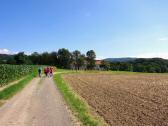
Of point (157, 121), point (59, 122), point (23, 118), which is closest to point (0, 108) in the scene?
point (23, 118)

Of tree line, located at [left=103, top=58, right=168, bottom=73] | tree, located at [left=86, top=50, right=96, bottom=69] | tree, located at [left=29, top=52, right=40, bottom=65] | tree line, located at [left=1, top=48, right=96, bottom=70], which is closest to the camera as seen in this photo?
tree line, located at [left=103, top=58, right=168, bottom=73]

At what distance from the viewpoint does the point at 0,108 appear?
15922mm

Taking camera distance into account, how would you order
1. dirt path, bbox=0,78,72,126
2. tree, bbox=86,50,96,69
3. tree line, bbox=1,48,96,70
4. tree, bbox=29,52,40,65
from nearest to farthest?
1. dirt path, bbox=0,78,72,126
2. tree line, bbox=1,48,96,70
3. tree, bbox=86,50,96,69
4. tree, bbox=29,52,40,65

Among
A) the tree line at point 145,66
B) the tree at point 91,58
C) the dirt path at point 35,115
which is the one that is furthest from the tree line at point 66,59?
the dirt path at point 35,115

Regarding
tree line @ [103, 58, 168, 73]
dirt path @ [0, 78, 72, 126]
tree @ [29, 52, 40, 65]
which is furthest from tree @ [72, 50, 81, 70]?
dirt path @ [0, 78, 72, 126]

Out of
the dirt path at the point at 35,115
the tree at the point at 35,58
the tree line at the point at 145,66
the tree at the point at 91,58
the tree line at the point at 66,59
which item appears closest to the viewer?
the dirt path at the point at 35,115

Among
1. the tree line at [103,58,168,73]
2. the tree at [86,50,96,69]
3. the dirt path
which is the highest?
the tree at [86,50,96,69]

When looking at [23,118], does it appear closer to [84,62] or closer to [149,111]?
[149,111]

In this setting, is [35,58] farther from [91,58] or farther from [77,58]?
[91,58]

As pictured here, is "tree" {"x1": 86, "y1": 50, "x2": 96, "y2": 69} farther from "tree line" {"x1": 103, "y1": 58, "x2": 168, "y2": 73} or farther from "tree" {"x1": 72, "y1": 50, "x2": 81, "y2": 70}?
"tree line" {"x1": 103, "y1": 58, "x2": 168, "y2": 73}

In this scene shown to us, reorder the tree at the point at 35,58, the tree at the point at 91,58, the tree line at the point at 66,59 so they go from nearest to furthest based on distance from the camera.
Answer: the tree line at the point at 66,59
the tree at the point at 91,58
the tree at the point at 35,58

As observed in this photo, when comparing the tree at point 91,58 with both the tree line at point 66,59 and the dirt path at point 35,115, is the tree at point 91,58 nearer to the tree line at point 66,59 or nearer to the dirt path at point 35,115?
the tree line at point 66,59

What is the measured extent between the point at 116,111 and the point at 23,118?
14.1ft

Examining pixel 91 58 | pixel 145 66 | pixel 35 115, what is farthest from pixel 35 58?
pixel 35 115
